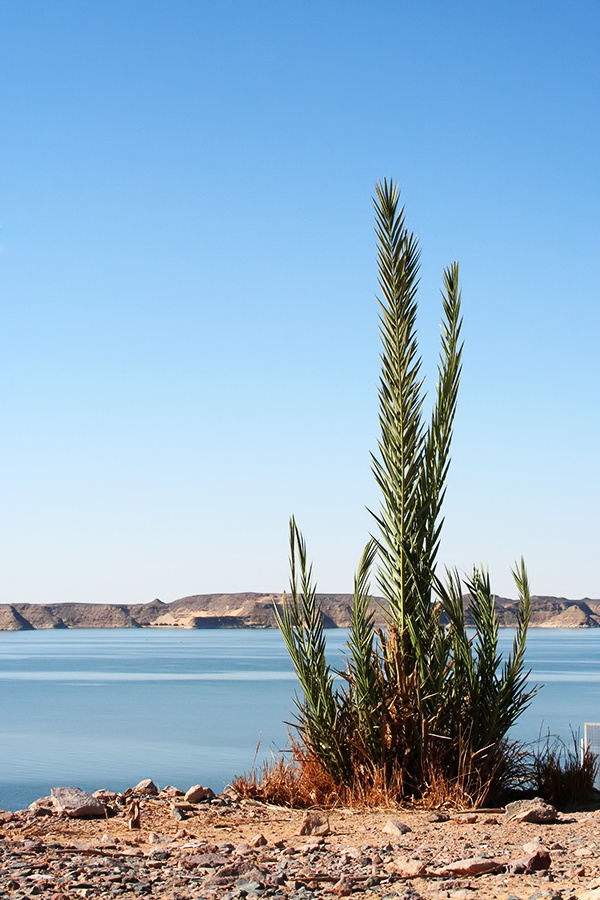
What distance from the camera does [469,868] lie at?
5301 millimetres

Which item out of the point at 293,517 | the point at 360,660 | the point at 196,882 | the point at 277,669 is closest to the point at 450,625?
the point at 360,660

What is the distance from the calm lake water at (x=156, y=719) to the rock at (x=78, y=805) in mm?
2175

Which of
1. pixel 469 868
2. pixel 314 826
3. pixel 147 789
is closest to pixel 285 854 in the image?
pixel 314 826

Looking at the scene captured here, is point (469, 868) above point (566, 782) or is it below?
above

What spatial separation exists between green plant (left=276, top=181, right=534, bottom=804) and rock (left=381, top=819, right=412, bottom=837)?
1.20 meters

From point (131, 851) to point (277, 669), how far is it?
80.8m

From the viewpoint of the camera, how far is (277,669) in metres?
85.2

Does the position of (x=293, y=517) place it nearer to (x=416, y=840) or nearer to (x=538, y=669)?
(x=416, y=840)

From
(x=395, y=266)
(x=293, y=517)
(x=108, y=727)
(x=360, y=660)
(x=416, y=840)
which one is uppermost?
(x=395, y=266)

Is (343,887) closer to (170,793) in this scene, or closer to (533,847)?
(533,847)

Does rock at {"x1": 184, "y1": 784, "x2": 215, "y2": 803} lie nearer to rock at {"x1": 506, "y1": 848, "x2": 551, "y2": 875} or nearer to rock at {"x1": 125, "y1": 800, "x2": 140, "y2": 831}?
rock at {"x1": 125, "y1": 800, "x2": 140, "y2": 831}

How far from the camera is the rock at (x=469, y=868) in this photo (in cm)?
530

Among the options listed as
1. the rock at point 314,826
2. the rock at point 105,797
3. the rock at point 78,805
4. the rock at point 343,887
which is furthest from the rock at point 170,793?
the rock at point 343,887

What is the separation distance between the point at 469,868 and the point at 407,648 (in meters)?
3.33
